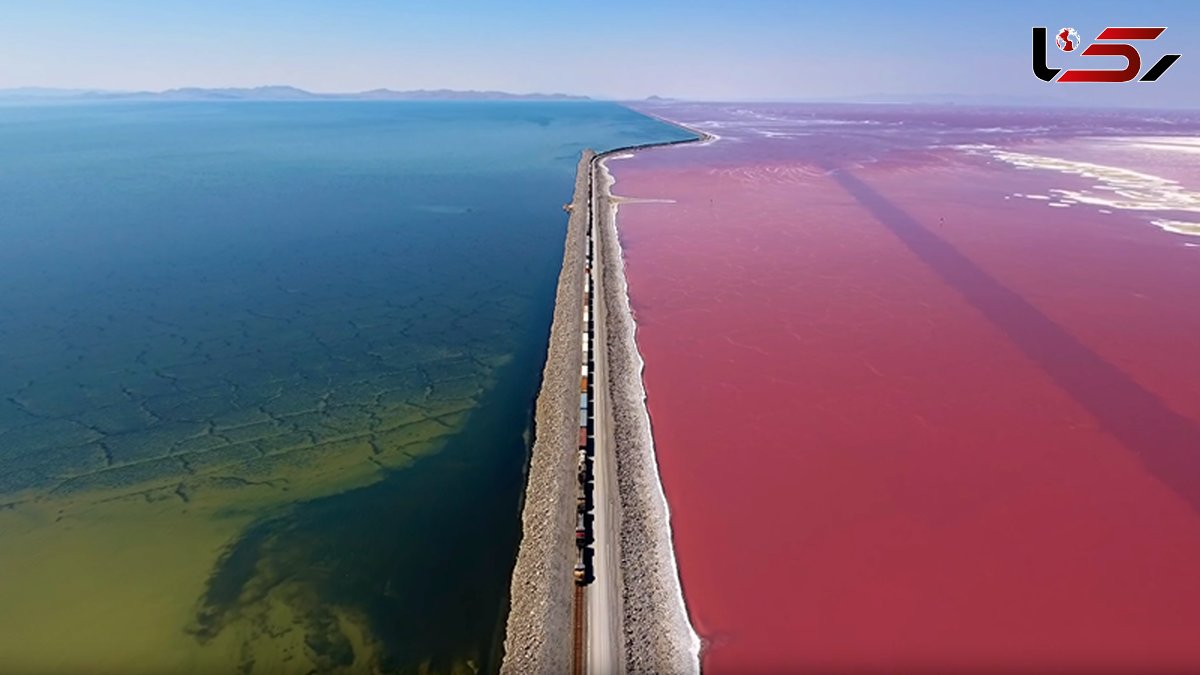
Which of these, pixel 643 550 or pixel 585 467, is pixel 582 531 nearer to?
pixel 643 550

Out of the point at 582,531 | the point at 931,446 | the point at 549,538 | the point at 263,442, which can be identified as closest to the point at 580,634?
the point at 549,538

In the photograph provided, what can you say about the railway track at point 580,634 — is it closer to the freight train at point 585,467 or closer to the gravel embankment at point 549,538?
the gravel embankment at point 549,538

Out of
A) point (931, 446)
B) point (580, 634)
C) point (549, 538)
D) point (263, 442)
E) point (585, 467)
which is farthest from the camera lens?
point (263, 442)

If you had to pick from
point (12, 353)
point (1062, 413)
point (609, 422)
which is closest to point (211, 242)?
point (12, 353)

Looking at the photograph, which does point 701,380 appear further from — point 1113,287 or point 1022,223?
point 1022,223

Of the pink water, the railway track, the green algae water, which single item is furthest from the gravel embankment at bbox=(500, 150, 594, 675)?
the pink water

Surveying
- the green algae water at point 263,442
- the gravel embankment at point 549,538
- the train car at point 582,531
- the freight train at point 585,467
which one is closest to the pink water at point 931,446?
the freight train at point 585,467
